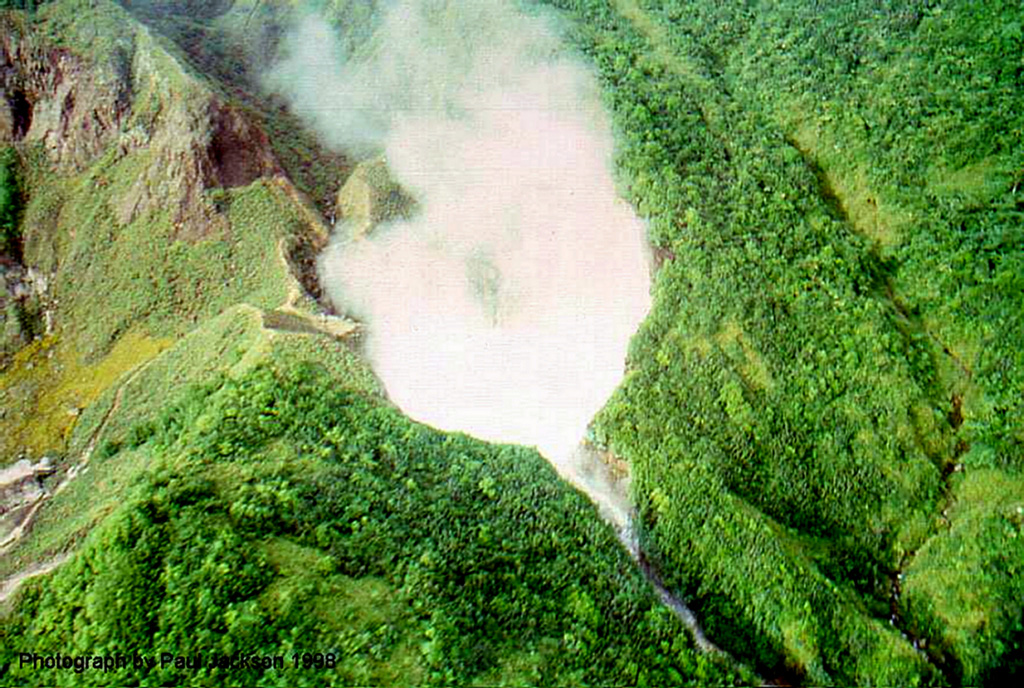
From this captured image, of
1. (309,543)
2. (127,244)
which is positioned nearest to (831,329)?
(309,543)

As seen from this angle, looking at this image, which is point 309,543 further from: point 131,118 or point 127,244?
point 131,118

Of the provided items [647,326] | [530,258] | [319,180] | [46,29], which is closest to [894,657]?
[647,326]

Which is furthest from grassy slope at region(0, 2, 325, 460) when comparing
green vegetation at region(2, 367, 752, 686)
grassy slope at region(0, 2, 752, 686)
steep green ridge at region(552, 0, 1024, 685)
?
steep green ridge at region(552, 0, 1024, 685)

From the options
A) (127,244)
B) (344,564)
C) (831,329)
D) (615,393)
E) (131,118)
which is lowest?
(127,244)

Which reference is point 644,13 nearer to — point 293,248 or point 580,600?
point 293,248

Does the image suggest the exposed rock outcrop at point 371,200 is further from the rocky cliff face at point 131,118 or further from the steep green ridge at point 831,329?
the steep green ridge at point 831,329

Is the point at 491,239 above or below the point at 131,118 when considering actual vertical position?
above
